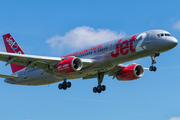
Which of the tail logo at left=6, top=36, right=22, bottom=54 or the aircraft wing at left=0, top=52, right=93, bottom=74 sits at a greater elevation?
the tail logo at left=6, top=36, right=22, bottom=54

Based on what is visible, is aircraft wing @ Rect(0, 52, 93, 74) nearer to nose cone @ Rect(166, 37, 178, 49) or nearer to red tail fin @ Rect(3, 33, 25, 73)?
red tail fin @ Rect(3, 33, 25, 73)

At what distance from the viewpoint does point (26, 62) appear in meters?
37.2

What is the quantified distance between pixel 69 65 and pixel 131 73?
10476 mm

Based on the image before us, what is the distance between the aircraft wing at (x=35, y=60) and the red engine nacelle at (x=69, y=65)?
32.0 inches

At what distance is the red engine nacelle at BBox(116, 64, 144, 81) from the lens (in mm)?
41172

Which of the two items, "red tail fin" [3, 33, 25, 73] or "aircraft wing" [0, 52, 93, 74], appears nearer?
"aircraft wing" [0, 52, 93, 74]

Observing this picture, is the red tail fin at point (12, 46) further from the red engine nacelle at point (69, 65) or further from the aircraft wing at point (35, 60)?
the red engine nacelle at point (69, 65)

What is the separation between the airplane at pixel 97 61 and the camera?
32656 mm

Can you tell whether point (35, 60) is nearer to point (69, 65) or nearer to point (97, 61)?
point (69, 65)

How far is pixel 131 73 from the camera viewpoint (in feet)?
135

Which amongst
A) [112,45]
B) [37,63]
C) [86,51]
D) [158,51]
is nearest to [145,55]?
[158,51]

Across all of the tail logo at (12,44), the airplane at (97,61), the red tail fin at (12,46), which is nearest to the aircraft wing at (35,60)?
the airplane at (97,61)

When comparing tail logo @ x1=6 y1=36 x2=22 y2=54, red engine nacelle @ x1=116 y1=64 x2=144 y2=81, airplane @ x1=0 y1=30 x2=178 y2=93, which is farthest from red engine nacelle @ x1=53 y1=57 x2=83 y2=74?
tail logo @ x1=6 y1=36 x2=22 y2=54

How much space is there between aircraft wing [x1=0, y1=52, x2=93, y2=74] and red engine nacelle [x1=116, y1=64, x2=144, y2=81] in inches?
295
